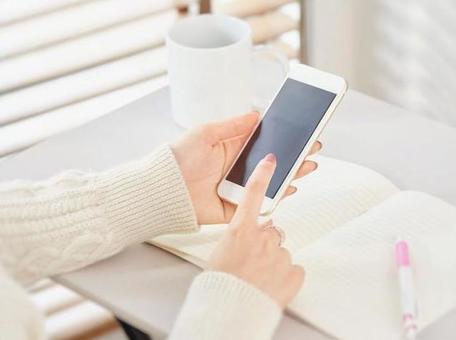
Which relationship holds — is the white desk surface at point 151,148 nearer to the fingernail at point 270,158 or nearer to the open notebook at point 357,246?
the open notebook at point 357,246

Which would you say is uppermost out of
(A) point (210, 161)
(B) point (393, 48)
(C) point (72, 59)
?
(A) point (210, 161)

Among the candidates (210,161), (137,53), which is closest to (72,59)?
(137,53)

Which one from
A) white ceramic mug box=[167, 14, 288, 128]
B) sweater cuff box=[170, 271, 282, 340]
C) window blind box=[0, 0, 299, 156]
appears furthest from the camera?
window blind box=[0, 0, 299, 156]

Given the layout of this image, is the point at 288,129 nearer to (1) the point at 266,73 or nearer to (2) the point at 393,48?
(1) the point at 266,73

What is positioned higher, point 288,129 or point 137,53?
point 288,129

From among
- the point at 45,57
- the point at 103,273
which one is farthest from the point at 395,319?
the point at 45,57

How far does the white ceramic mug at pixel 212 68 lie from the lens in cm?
93

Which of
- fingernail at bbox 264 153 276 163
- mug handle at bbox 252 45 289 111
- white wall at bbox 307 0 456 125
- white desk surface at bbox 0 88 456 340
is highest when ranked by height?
fingernail at bbox 264 153 276 163

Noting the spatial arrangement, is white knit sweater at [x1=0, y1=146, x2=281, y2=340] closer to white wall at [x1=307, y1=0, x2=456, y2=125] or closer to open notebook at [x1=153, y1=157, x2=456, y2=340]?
open notebook at [x1=153, y1=157, x2=456, y2=340]

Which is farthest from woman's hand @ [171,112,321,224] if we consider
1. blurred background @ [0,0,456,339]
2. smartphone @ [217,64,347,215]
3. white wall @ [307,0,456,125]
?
white wall @ [307,0,456,125]

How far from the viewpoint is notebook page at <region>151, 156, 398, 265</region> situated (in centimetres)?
82

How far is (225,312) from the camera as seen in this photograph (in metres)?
0.68

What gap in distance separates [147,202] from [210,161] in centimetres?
7

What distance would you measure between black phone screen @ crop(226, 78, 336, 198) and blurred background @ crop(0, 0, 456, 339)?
528mm
